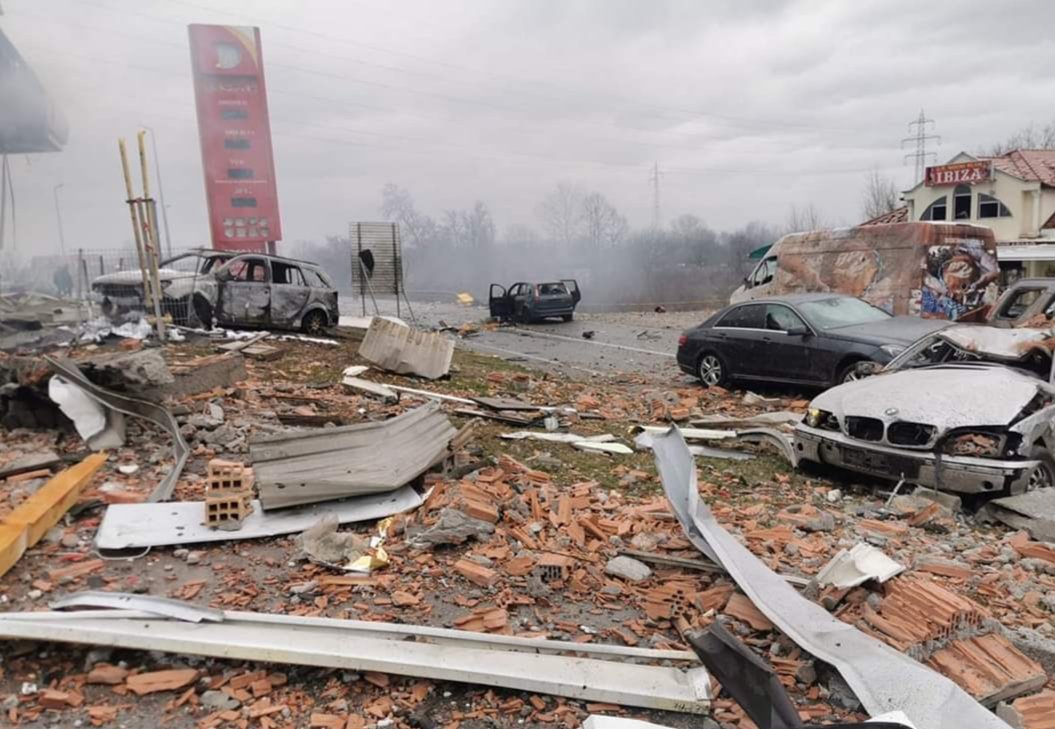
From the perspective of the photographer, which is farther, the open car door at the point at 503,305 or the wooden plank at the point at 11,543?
the open car door at the point at 503,305

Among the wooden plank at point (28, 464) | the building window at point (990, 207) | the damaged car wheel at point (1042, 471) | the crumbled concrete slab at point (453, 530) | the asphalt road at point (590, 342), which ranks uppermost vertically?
the building window at point (990, 207)

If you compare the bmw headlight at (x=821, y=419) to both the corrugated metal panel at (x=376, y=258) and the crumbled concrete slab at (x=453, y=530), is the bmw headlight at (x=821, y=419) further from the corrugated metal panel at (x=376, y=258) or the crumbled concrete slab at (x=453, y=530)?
the corrugated metal panel at (x=376, y=258)

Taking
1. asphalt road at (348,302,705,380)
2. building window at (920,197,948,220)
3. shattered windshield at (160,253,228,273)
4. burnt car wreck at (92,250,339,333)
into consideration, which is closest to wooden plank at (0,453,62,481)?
burnt car wreck at (92,250,339,333)

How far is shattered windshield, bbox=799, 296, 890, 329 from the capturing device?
1011 centimetres

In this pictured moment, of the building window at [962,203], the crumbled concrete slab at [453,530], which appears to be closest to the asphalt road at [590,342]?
the crumbled concrete slab at [453,530]

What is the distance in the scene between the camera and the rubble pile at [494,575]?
2910 millimetres

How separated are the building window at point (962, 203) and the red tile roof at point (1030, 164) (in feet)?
5.64

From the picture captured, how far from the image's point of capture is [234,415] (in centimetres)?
739

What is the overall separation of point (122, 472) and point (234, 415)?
5.95 feet

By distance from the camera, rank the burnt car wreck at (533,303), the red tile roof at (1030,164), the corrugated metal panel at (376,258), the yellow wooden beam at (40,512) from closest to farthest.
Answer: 1. the yellow wooden beam at (40,512)
2. the corrugated metal panel at (376,258)
3. the burnt car wreck at (533,303)
4. the red tile roof at (1030,164)

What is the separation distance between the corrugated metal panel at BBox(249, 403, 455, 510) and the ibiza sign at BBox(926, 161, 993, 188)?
35889 mm

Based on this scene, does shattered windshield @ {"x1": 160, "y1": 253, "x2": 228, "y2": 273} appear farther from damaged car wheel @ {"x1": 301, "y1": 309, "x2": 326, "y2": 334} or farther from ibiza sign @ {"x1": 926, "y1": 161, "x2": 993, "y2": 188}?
ibiza sign @ {"x1": 926, "y1": 161, "x2": 993, "y2": 188}

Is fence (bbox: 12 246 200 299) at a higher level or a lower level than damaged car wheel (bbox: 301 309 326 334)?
higher

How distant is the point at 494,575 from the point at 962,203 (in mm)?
38130
